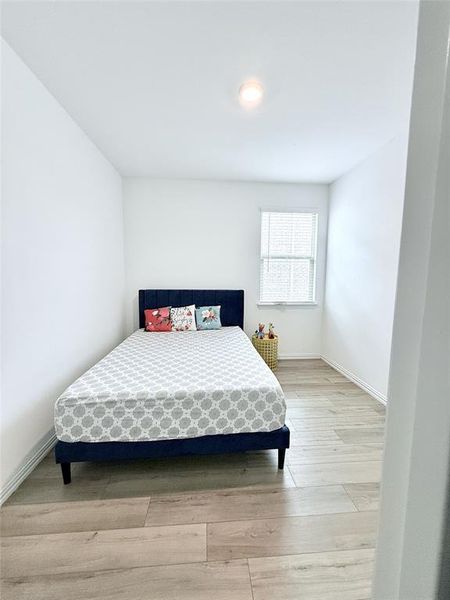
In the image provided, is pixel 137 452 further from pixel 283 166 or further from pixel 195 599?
pixel 283 166

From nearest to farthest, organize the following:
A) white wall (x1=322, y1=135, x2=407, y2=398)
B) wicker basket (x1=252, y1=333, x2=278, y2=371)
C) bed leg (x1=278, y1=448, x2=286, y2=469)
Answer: bed leg (x1=278, y1=448, x2=286, y2=469) → white wall (x1=322, y1=135, x2=407, y2=398) → wicker basket (x1=252, y1=333, x2=278, y2=371)

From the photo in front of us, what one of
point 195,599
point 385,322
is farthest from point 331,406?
point 195,599

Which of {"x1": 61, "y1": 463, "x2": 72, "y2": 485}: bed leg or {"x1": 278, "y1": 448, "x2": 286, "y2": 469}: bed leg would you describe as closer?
{"x1": 61, "y1": 463, "x2": 72, "y2": 485}: bed leg

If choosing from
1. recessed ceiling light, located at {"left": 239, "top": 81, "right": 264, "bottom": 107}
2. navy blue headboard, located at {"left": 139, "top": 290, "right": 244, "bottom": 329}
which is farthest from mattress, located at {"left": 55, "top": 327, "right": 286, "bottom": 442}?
recessed ceiling light, located at {"left": 239, "top": 81, "right": 264, "bottom": 107}

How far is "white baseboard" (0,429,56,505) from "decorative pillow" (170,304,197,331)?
5.65ft

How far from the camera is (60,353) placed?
211cm

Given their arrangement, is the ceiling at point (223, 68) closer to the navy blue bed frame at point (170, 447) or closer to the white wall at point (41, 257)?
the white wall at point (41, 257)

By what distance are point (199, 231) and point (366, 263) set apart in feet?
7.13

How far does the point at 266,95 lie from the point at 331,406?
2709 millimetres

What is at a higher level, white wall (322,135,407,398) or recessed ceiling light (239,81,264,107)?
recessed ceiling light (239,81,264,107)

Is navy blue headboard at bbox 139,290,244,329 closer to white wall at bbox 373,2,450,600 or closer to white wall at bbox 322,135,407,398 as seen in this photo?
white wall at bbox 322,135,407,398

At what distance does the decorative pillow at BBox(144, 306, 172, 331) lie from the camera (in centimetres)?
342

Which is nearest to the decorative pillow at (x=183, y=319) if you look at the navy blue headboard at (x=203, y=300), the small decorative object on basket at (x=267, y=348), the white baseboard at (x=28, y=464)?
the navy blue headboard at (x=203, y=300)

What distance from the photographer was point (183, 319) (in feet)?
11.4
